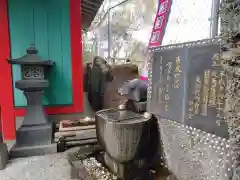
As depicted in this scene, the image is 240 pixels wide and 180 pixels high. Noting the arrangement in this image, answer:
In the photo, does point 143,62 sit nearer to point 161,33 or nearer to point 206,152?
point 161,33

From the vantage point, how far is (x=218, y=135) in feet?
5.85

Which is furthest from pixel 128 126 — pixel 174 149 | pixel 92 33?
pixel 92 33

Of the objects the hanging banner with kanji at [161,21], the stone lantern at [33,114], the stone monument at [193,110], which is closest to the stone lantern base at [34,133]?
the stone lantern at [33,114]

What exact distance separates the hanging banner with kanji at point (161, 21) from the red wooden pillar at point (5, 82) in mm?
3032

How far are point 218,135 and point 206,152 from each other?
0.75 feet

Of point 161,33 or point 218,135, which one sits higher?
point 161,33

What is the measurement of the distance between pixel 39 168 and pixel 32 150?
0.56 m

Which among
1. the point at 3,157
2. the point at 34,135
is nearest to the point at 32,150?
the point at 34,135

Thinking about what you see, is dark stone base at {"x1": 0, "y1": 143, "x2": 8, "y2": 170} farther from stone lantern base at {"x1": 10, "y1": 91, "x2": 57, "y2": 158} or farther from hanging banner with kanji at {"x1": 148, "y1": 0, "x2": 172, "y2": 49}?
hanging banner with kanji at {"x1": 148, "y1": 0, "x2": 172, "y2": 49}

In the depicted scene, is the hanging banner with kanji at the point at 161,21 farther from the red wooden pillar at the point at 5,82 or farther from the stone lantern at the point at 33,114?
the red wooden pillar at the point at 5,82

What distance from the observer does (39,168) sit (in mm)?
3146

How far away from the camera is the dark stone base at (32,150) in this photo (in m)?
3.50

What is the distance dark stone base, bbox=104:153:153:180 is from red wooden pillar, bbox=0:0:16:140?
2548 millimetres

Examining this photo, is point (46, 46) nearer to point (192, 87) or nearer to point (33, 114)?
point (33, 114)
